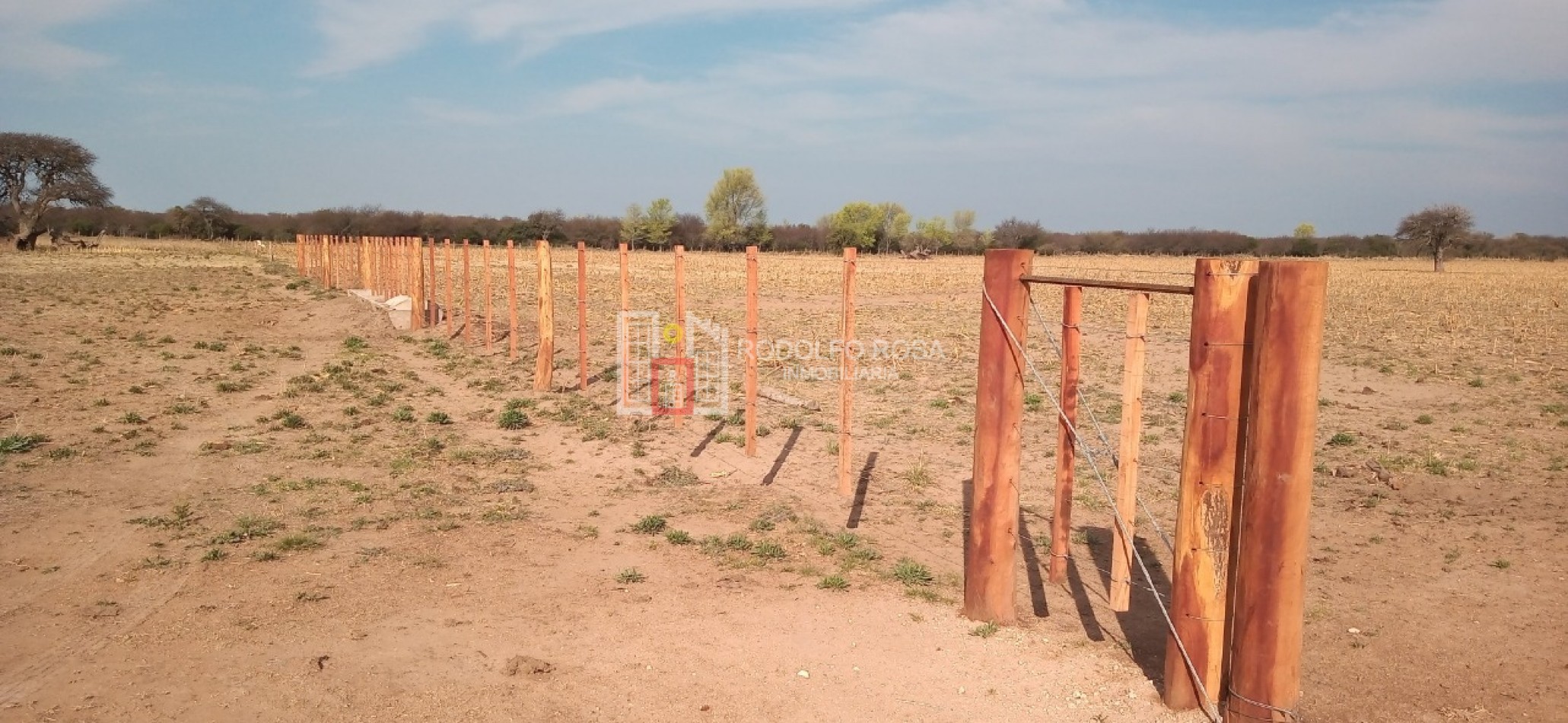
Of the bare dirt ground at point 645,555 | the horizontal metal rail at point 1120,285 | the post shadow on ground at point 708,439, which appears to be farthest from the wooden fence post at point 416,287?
the horizontal metal rail at point 1120,285

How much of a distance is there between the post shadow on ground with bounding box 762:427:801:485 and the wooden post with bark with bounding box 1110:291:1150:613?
160 inches

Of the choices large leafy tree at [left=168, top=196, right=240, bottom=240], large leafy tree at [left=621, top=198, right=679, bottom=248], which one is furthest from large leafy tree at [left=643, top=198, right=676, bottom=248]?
large leafy tree at [left=168, top=196, right=240, bottom=240]

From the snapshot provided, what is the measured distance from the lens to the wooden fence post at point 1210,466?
373 cm

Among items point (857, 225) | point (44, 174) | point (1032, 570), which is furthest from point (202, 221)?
point (1032, 570)

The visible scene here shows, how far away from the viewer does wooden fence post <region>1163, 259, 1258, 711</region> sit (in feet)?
12.2

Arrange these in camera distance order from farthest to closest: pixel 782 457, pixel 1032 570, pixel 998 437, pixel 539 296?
pixel 539 296 → pixel 782 457 → pixel 1032 570 → pixel 998 437

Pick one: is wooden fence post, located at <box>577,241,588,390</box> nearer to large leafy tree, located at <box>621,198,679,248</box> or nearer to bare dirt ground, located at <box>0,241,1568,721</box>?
bare dirt ground, located at <box>0,241,1568,721</box>

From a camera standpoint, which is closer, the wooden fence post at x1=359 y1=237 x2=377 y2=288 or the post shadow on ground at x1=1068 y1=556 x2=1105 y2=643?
the post shadow on ground at x1=1068 y1=556 x2=1105 y2=643

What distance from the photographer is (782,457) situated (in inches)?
360

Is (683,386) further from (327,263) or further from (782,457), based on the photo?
(327,263)

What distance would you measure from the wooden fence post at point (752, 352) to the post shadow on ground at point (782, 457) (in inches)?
10.2

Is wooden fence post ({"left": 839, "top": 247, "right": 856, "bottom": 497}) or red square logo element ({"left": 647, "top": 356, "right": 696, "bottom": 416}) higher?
wooden fence post ({"left": 839, "top": 247, "right": 856, "bottom": 497})

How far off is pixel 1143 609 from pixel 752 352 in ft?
13.5

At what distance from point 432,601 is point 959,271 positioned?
41.2m
